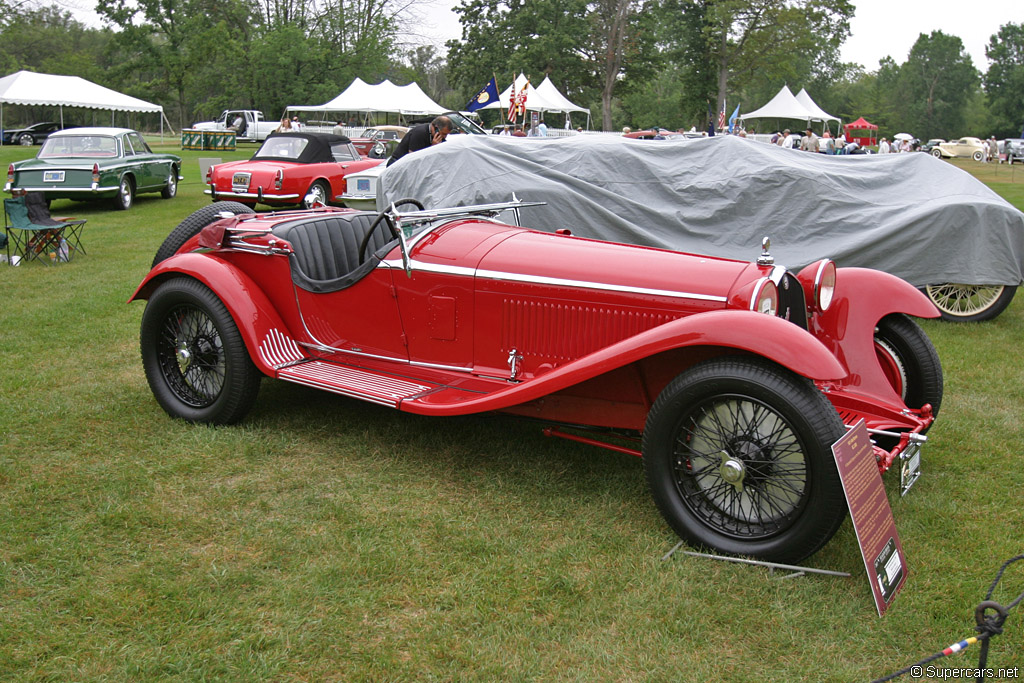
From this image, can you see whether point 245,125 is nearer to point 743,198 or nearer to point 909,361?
point 743,198

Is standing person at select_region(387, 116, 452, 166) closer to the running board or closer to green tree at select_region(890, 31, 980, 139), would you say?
the running board

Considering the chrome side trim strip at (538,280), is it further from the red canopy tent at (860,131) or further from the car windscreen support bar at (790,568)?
the red canopy tent at (860,131)

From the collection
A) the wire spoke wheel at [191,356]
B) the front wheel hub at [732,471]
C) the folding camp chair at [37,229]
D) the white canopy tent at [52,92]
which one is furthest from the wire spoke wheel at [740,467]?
the white canopy tent at [52,92]

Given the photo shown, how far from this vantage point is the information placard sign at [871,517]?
2848mm

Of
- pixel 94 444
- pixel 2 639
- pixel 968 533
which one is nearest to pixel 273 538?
pixel 2 639

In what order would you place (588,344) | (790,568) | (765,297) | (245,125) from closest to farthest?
(790,568), (765,297), (588,344), (245,125)

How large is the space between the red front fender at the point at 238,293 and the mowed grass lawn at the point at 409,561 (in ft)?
1.87

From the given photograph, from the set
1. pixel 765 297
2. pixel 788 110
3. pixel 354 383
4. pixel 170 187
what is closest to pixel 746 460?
pixel 765 297

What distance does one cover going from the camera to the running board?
398cm

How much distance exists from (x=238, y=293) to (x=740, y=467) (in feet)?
9.81

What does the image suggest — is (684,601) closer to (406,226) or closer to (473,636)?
(473,636)

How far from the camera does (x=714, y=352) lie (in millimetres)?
3436

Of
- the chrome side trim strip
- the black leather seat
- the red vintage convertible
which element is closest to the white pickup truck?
the black leather seat

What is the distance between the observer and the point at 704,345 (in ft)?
10.9
